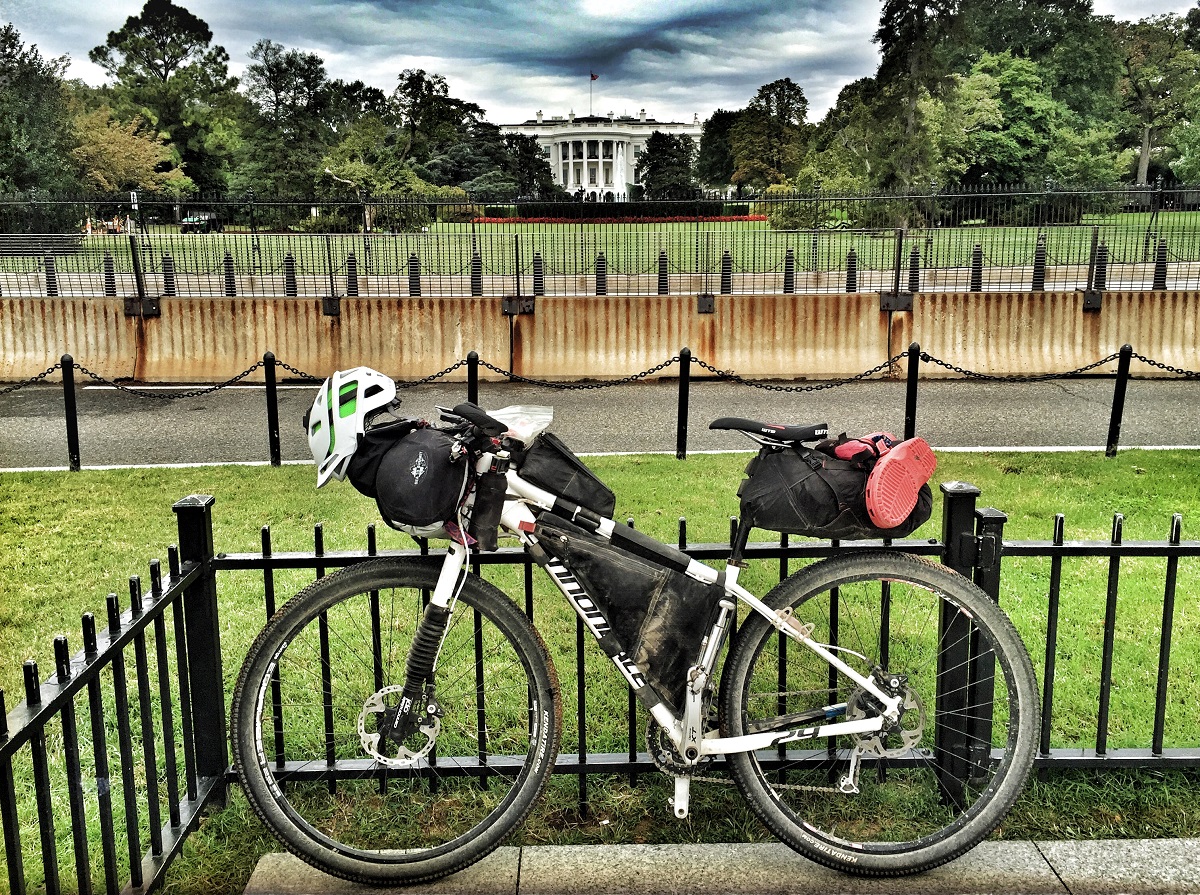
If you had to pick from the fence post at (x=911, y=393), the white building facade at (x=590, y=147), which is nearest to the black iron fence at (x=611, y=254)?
the fence post at (x=911, y=393)

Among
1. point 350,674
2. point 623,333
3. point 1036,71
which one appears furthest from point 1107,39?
point 350,674

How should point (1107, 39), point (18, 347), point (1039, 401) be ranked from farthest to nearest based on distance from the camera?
point (1107, 39) < point (18, 347) < point (1039, 401)

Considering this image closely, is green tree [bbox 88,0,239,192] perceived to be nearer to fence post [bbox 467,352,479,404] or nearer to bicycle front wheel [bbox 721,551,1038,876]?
fence post [bbox 467,352,479,404]

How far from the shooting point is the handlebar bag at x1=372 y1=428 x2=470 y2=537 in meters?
3.18

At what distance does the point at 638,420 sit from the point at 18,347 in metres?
9.71

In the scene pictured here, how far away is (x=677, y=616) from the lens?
11.2 ft

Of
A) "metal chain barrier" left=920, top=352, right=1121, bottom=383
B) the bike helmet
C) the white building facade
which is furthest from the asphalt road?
the white building facade

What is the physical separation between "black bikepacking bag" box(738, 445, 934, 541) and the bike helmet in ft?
3.57

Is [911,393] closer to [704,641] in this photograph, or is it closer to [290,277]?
[704,641]

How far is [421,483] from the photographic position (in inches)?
125

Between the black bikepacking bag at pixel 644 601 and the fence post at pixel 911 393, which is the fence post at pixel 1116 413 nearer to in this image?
the fence post at pixel 911 393

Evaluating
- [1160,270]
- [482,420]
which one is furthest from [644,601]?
[1160,270]

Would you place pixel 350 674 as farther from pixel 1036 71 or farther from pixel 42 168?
pixel 1036 71

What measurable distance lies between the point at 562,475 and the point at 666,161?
11511cm
